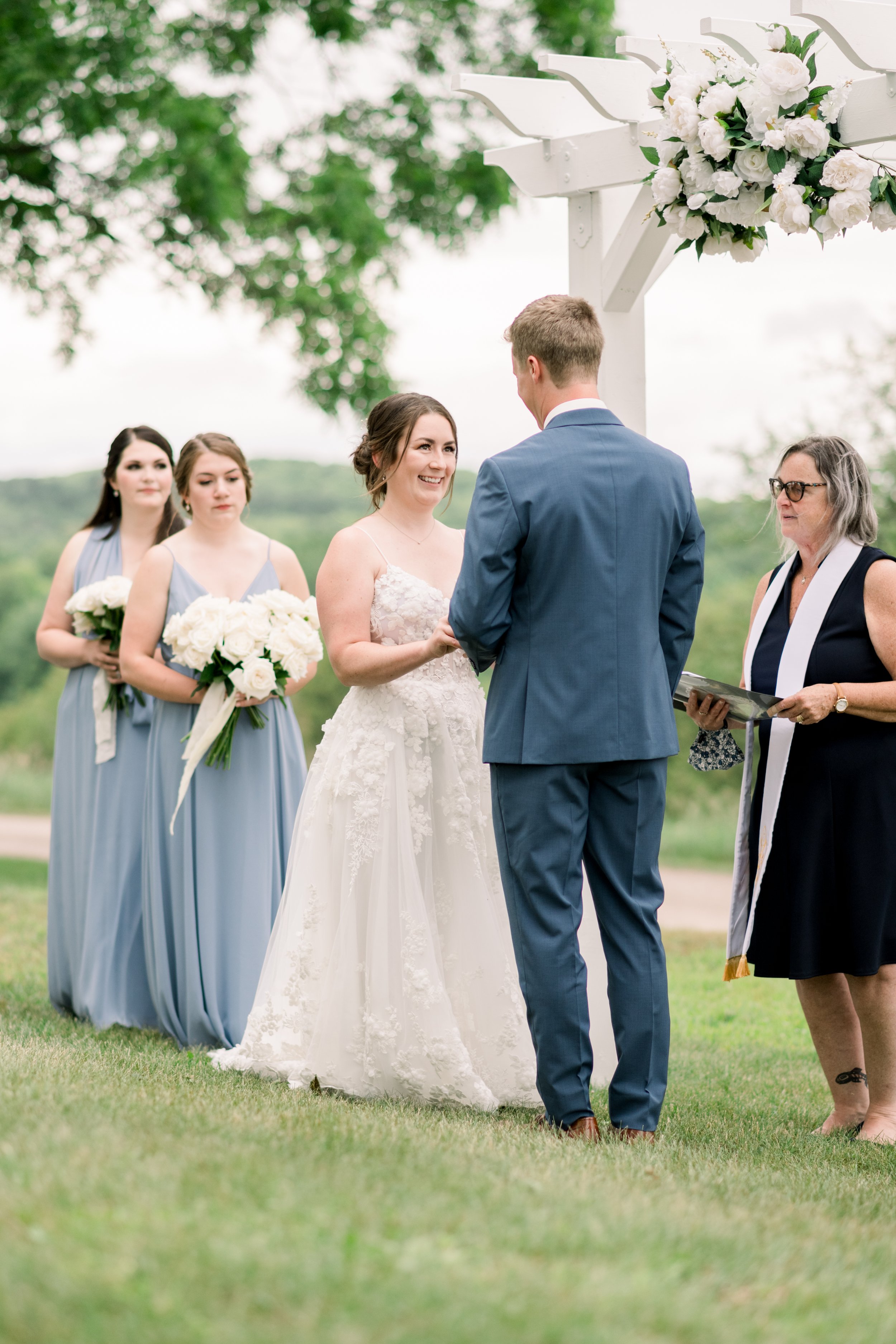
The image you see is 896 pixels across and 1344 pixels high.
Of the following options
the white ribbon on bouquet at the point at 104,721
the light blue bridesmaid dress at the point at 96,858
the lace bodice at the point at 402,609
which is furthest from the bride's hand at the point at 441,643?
the white ribbon on bouquet at the point at 104,721

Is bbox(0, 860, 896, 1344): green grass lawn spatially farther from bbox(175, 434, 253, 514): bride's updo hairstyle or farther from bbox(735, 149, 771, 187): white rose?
bbox(735, 149, 771, 187): white rose

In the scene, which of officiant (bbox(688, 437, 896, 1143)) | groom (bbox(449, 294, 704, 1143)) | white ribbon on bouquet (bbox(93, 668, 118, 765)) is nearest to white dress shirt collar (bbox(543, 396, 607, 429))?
groom (bbox(449, 294, 704, 1143))

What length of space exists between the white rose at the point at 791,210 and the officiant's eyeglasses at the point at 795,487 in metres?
0.78

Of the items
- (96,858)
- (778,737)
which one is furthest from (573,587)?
(96,858)

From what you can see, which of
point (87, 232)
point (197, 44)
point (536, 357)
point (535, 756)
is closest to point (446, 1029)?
point (535, 756)

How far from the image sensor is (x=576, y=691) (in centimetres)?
402

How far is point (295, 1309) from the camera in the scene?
91.1 inches

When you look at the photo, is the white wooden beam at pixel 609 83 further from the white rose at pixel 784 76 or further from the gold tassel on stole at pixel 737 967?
the gold tassel on stole at pixel 737 967

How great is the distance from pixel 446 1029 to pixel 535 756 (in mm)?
1070

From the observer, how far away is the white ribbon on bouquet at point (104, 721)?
629cm

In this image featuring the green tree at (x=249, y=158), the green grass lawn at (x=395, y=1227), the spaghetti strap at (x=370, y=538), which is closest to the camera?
the green grass lawn at (x=395, y=1227)

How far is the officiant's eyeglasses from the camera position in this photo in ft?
15.4

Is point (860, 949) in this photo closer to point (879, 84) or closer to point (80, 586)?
point (879, 84)

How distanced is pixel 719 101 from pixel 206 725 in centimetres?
292
